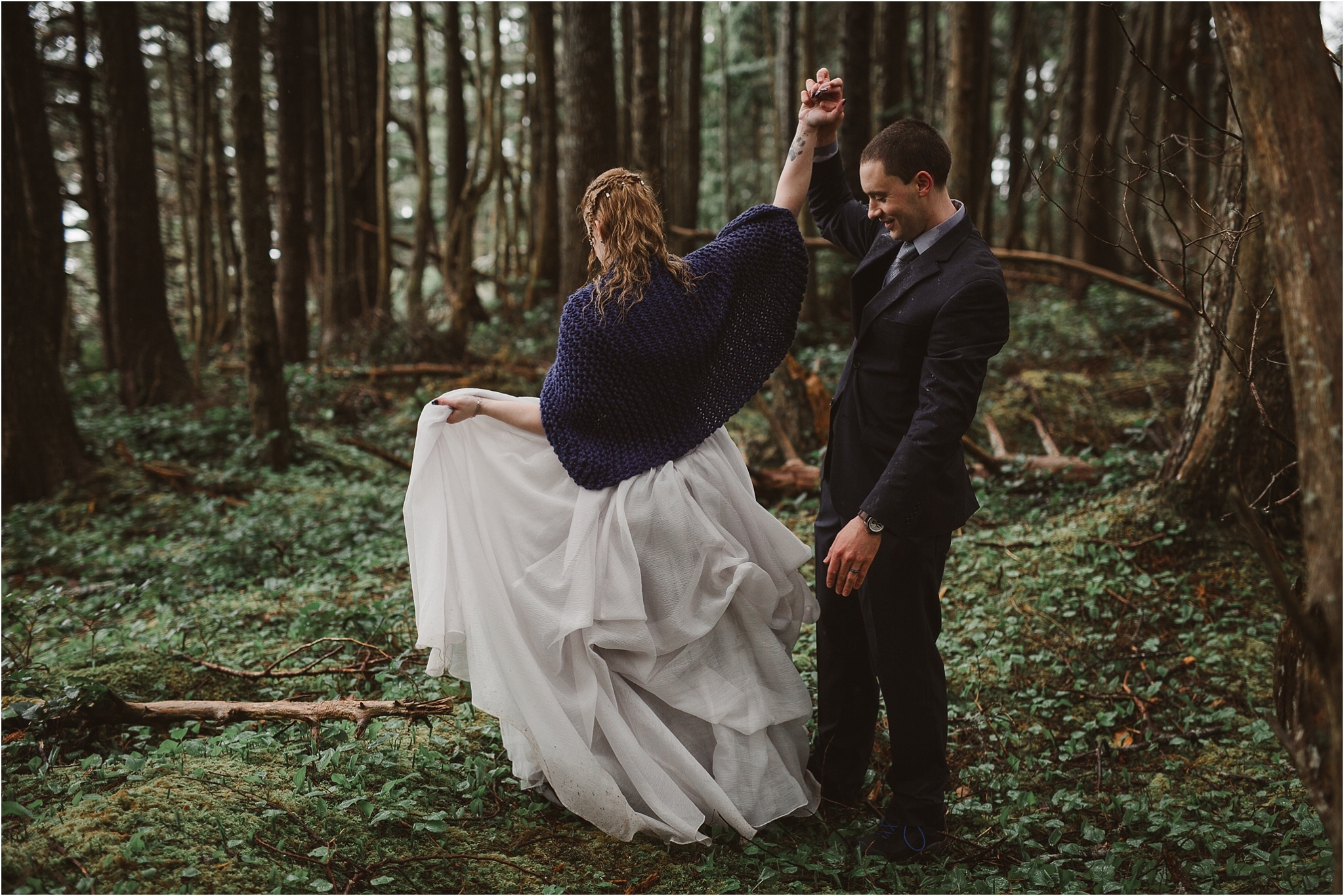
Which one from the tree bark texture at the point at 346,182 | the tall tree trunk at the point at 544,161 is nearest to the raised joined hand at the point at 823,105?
the tall tree trunk at the point at 544,161

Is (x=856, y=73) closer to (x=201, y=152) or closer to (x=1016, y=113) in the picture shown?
(x=1016, y=113)

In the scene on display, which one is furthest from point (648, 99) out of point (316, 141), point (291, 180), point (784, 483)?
point (316, 141)

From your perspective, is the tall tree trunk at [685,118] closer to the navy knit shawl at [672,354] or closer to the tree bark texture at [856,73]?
the tree bark texture at [856,73]

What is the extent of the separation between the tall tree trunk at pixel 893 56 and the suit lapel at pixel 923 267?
1037cm

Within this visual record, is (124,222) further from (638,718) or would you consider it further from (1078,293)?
(1078,293)

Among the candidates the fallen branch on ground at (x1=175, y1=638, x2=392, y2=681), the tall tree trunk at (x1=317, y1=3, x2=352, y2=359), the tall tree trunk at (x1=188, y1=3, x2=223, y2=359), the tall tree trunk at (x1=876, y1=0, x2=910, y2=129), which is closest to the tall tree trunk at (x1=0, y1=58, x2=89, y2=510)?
the tall tree trunk at (x1=188, y1=3, x2=223, y2=359)

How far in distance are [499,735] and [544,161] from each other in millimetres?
13668

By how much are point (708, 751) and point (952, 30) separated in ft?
22.7

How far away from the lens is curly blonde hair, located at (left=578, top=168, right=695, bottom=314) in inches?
123

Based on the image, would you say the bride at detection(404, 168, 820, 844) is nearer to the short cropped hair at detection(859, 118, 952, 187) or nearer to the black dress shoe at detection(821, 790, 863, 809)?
the black dress shoe at detection(821, 790, 863, 809)

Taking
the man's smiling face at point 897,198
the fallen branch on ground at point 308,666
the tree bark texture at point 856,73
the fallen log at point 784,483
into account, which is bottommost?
the fallen branch on ground at point 308,666

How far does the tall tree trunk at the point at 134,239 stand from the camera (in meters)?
11.5

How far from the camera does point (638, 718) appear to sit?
324 cm

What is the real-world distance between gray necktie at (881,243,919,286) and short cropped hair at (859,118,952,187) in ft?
0.73
